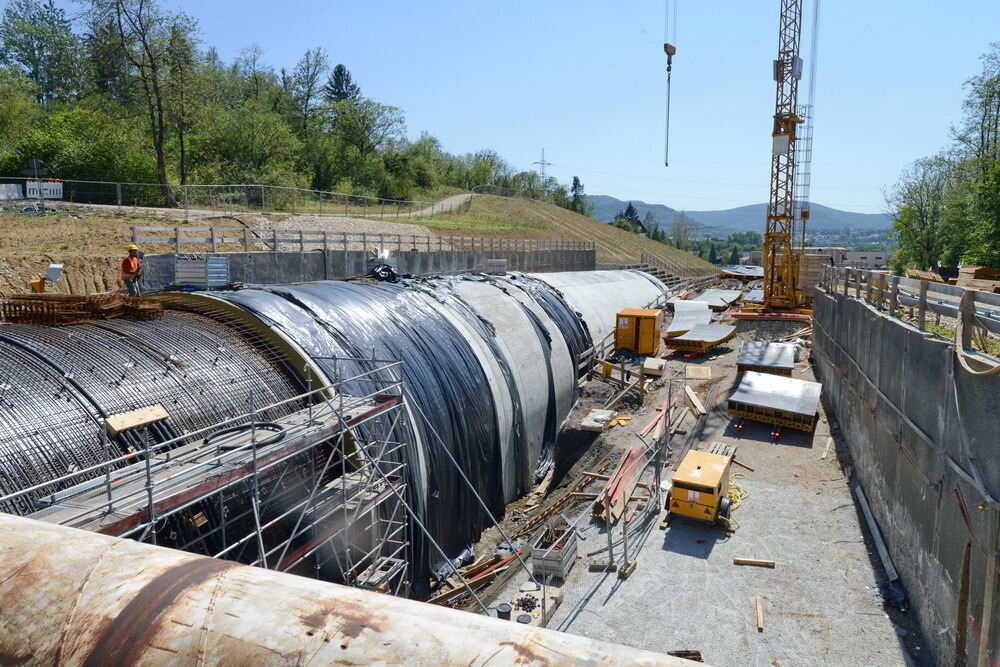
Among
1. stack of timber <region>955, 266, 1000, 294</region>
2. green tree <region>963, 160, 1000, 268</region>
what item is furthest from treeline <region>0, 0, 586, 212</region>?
green tree <region>963, 160, 1000, 268</region>

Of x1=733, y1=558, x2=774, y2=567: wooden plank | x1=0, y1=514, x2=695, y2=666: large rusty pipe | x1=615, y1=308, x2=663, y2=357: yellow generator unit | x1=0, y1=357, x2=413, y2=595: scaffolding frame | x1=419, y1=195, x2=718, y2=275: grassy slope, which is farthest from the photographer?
x1=419, y1=195, x2=718, y2=275: grassy slope

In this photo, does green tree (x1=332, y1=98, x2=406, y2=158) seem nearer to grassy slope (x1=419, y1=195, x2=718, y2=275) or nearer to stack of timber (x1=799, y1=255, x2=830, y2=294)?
grassy slope (x1=419, y1=195, x2=718, y2=275)

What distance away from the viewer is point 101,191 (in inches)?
1280

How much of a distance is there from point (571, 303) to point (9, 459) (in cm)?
2266

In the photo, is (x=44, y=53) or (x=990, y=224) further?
(x=44, y=53)

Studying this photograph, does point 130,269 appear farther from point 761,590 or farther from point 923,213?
point 923,213

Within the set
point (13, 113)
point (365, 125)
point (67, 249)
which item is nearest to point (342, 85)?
point (365, 125)

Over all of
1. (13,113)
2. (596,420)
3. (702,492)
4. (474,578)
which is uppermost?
(13,113)

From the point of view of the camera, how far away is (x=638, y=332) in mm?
26766

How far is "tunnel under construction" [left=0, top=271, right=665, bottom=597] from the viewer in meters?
7.62

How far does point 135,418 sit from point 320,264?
14977 millimetres

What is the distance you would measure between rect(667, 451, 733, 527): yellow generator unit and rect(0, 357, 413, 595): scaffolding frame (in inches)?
220

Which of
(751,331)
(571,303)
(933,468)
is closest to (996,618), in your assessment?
(933,468)

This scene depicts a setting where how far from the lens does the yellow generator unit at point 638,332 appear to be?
26547 mm
